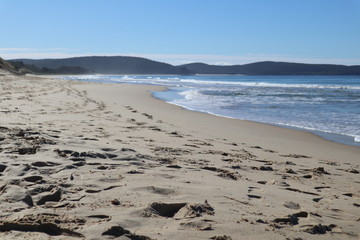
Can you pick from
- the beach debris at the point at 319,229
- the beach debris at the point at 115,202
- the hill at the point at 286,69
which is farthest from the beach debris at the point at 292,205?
the hill at the point at 286,69

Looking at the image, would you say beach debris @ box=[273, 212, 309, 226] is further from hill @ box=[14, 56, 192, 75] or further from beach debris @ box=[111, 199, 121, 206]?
hill @ box=[14, 56, 192, 75]

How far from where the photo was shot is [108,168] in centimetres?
356

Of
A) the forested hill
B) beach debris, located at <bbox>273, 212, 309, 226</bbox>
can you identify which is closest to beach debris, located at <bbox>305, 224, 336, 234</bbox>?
beach debris, located at <bbox>273, 212, 309, 226</bbox>

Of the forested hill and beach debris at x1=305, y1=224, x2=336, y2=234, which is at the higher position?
the forested hill

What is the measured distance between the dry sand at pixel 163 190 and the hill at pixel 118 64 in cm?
15470

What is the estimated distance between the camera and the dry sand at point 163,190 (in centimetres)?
226

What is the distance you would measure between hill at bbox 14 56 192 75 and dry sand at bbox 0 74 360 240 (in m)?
155

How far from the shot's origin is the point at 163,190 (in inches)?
117

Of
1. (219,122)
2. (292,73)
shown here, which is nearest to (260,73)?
(292,73)

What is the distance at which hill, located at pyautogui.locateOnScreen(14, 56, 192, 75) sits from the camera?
161750 millimetres

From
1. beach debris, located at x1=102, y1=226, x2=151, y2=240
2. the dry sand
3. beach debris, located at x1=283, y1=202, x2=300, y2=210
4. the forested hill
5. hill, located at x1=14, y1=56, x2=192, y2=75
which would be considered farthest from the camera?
hill, located at x1=14, y1=56, x2=192, y2=75

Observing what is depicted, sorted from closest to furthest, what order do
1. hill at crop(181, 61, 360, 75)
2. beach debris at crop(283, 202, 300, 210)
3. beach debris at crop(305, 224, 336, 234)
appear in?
1. beach debris at crop(305, 224, 336, 234)
2. beach debris at crop(283, 202, 300, 210)
3. hill at crop(181, 61, 360, 75)

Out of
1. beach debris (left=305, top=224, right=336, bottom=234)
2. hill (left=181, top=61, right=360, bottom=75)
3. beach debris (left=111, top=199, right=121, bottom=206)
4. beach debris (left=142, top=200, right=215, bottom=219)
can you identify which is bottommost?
beach debris (left=305, top=224, right=336, bottom=234)

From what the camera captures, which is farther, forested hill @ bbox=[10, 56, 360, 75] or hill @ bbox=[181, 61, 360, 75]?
forested hill @ bbox=[10, 56, 360, 75]
